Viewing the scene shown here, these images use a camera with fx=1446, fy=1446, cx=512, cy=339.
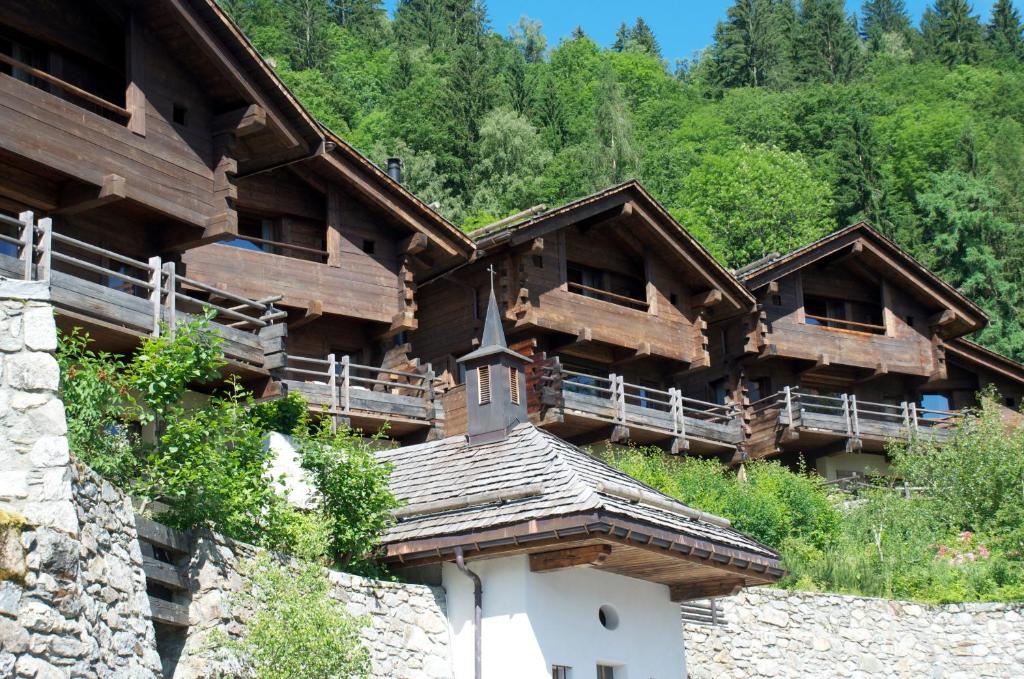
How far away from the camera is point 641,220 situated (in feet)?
104

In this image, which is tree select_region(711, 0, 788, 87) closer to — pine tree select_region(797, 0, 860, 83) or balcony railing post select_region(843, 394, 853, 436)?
pine tree select_region(797, 0, 860, 83)

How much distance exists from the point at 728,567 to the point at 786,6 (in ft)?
245

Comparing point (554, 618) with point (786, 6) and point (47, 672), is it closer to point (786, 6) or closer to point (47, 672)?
point (47, 672)

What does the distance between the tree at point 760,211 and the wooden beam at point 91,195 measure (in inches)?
1355

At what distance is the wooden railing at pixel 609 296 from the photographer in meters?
31.2

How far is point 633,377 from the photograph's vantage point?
3266 cm

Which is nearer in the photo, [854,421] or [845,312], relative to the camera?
[854,421]

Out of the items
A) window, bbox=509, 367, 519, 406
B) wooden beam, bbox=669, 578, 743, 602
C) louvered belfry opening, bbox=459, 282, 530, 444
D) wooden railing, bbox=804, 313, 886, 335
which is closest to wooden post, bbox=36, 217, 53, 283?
louvered belfry opening, bbox=459, 282, 530, 444

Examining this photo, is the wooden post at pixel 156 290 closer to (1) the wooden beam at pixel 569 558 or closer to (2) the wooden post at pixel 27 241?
(2) the wooden post at pixel 27 241

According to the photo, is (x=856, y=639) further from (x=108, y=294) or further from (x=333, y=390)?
(x=108, y=294)

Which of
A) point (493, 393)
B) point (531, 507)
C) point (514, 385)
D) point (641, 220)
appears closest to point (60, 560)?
point (531, 507)

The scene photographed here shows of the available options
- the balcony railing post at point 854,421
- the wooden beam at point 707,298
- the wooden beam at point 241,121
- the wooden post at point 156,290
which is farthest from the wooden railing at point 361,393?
the balcony railing post at point 854,421

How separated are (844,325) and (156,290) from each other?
22759 mm

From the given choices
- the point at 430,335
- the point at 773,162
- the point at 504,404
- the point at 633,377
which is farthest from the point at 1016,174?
the point at 504,404
